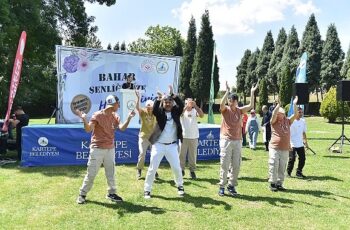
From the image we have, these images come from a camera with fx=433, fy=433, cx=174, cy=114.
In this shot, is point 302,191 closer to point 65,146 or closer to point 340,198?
point 340,198

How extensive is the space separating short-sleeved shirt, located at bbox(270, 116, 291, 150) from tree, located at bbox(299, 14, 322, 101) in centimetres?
A: 3997

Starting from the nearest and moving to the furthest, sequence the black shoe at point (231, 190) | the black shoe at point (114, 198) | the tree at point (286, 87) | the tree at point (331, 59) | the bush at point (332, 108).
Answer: the black shoe at point (114, 198) → the black shoe at point (231, 190) → the bush at point (332, 108) → the tree at point (286, 87) → the tree at point (331, 59)

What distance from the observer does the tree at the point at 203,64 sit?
51.3 metres

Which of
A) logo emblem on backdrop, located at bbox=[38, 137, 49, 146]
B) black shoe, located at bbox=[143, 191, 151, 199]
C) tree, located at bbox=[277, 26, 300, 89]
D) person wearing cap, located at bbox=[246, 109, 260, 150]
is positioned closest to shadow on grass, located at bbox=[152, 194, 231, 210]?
black shoe, located at bbox=[143, 191, 151, 199]

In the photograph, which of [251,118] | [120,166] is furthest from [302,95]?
[120,166]

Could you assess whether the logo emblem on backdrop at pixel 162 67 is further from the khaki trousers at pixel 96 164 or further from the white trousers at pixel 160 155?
the khaki trousers at pixel 96 164

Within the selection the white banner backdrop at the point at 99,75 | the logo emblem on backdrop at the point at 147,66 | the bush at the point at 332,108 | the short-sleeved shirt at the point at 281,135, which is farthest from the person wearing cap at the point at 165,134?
the bush at the point at 332,108

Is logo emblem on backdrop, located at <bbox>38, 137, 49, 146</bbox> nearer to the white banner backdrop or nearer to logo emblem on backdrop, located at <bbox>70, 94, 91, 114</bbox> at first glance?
the white banner backdrop

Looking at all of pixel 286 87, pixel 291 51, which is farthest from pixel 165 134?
pixel 291 51

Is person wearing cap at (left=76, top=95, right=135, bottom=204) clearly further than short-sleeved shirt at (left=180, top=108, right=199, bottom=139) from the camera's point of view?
No

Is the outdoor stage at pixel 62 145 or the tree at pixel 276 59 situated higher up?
the tree at pixel 276 59

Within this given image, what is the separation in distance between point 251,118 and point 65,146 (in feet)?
24.3

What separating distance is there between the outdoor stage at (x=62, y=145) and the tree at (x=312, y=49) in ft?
126

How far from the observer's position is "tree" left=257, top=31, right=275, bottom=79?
5528cm
